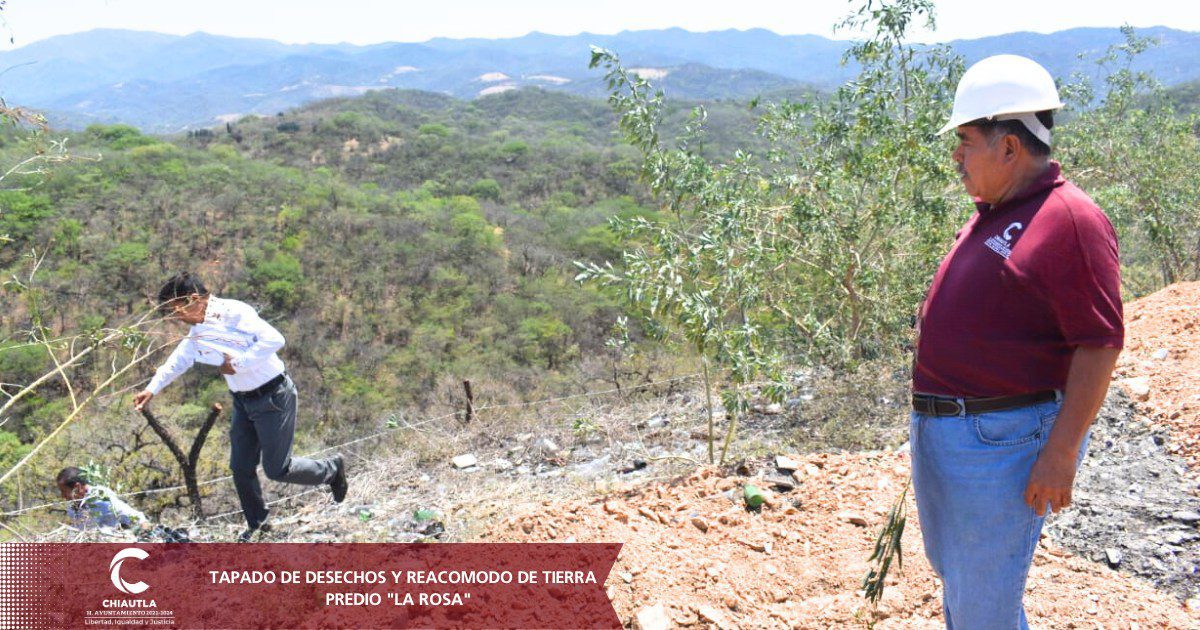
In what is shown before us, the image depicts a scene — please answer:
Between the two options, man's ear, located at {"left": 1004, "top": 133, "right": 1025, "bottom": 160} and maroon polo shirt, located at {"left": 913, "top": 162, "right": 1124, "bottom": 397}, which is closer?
maroon polo shirt, located at {"left": 913, "top": 162, "right": 1124, "bottom": 397}

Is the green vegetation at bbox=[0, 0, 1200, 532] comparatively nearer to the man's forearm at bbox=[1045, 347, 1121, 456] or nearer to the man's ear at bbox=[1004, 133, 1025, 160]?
the man's ear at bbox=[1004, 133, 1025, 160]

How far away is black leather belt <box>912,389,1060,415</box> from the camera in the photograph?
146 cm

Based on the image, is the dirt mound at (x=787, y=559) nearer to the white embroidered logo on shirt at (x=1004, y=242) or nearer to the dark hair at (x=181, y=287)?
the white embroidered logo on shirt at (x=1004, y=242)

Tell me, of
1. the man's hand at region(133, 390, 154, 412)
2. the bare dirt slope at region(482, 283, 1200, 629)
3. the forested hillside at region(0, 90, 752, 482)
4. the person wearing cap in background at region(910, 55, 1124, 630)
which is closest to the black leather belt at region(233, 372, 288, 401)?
the man's hand at region(133, 390, 154, 412)

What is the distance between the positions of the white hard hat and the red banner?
1900mm

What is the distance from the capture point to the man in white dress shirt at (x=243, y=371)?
3.30 metres

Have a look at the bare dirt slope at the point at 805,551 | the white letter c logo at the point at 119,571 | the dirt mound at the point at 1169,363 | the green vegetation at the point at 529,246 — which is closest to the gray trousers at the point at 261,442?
the green vegetation at the point at 529,246

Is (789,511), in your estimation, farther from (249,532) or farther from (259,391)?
(249,532)

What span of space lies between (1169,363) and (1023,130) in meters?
3.84

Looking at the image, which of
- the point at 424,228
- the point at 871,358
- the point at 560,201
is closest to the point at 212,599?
the point at 871,358

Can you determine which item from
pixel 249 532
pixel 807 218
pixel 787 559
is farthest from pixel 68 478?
pixel 807 218

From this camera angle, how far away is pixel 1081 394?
4.46 feet

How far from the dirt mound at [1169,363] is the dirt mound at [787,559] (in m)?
1.34

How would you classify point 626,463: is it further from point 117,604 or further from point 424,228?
point 424,228
